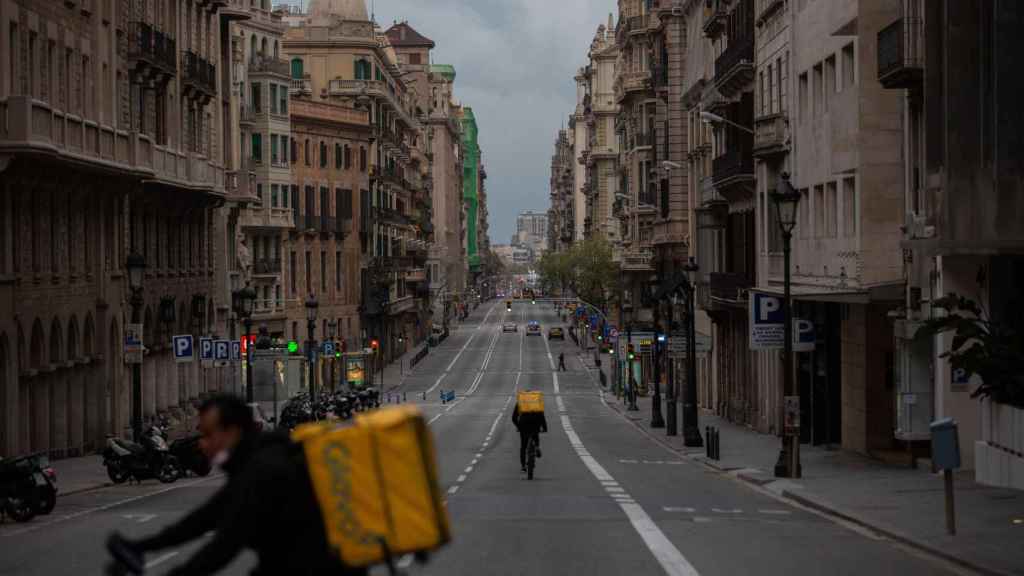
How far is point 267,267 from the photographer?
88.9m

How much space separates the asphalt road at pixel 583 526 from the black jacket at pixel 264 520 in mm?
8602

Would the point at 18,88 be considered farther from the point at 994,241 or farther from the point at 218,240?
the point at 218,240

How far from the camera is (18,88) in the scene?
37562 mm

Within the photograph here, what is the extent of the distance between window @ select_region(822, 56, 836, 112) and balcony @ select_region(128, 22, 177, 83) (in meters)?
21.4

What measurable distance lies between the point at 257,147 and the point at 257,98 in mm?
2563

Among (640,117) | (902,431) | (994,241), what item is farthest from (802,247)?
(640,117)

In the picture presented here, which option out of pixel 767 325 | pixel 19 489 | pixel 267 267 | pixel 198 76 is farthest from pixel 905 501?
pixel 267 267

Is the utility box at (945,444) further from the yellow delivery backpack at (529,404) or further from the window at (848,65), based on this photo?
the window at (848,65)

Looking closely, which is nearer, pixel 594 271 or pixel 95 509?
pixel 95 509

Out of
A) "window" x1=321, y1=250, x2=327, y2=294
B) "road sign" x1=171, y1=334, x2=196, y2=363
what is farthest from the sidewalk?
"window" x1=321, y1=250, x2=327, y2=294

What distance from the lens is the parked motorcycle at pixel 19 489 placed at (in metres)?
24.0

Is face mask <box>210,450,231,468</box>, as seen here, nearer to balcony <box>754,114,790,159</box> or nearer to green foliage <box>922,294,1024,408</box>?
green foliage <box>922,294,1024,408</box>

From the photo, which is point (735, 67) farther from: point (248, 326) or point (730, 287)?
point (248, 326)

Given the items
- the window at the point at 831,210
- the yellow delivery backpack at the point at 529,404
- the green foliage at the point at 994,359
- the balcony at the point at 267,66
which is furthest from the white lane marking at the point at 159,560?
the balcony at the point at 267,66
